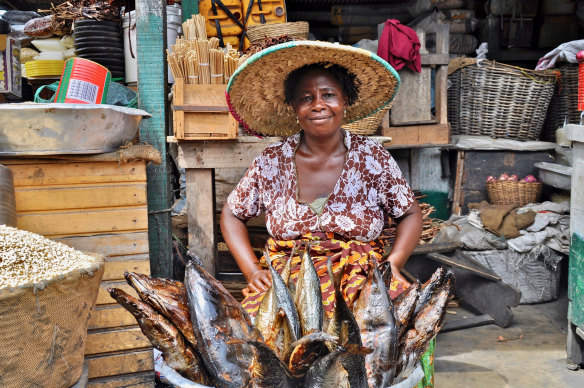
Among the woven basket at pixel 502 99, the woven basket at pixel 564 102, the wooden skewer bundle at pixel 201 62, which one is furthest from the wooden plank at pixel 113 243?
the woven basket at pixel 564 102

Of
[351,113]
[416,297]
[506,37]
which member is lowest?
[416,297]

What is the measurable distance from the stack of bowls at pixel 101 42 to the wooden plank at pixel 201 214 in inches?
75.4

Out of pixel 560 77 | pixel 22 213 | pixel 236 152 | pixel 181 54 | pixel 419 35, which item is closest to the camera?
pixel 22 213

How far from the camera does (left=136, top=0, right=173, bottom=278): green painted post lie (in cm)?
310

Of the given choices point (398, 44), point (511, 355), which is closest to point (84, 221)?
point (511, 355)

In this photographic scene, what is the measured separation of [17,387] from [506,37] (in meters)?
6.89

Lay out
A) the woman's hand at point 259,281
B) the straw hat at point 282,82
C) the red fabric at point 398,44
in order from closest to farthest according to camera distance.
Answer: the woman's hand at point 259,281 → the straw hat at point 282,82 → the red fabric at point 398,44

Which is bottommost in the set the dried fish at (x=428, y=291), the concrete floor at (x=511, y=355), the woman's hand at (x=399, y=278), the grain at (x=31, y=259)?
the concrete floor at (x=511, y=355)

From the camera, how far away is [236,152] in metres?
3.27

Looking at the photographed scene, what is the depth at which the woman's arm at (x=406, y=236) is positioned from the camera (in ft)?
8.41

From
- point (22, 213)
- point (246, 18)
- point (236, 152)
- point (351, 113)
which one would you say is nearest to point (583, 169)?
point (351, 113)

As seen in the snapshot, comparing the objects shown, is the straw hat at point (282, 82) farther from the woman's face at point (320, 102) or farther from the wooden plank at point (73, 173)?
the wooden plank at point (73, 173)

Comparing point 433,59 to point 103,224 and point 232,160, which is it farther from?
point 103,224

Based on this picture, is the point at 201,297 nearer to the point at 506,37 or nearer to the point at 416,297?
the point at 416,297
